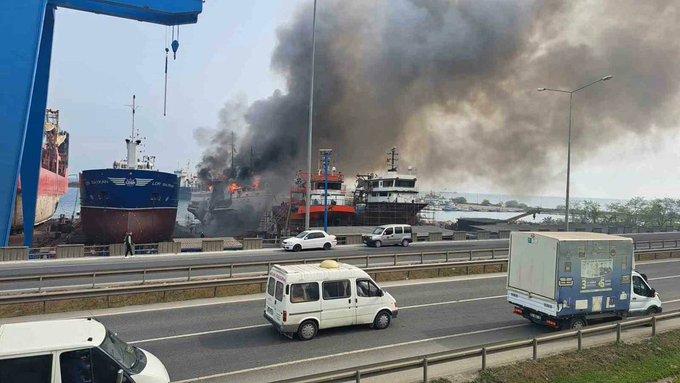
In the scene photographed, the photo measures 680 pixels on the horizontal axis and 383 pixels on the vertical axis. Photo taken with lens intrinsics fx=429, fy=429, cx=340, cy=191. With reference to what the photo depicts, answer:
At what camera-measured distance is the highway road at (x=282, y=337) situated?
8.93m

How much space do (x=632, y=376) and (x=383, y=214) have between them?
4270 cm

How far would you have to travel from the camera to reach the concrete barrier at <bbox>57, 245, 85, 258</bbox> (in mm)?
23625

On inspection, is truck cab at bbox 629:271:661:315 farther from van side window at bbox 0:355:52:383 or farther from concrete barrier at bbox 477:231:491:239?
concrete barrier at bbox 477:231:491:239

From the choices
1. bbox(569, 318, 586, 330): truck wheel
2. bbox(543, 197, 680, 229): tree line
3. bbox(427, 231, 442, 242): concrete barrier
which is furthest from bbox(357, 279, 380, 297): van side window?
bbox(543, 197, 680, 229): tree line

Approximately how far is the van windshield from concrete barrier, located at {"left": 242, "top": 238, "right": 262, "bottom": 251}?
73.5 ft

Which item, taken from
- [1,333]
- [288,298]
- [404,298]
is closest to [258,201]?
[404,298]

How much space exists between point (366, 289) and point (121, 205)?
30.8 metres

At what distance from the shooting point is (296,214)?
46.3 metres

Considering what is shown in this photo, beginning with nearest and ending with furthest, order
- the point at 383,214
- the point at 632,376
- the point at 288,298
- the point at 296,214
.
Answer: the point at 632,376 < the point at 288,298 < the point at 296,214 < the point at 383,214

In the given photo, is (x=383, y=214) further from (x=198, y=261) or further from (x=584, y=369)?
(x=584, y=369)

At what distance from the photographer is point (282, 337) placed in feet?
35.4

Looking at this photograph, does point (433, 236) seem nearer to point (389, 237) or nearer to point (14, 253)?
point (389, 237)

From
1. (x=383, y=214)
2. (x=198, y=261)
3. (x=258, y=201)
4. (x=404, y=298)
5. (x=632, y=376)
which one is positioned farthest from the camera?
(x=258, y=201)

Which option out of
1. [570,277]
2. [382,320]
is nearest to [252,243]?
[382,320]
